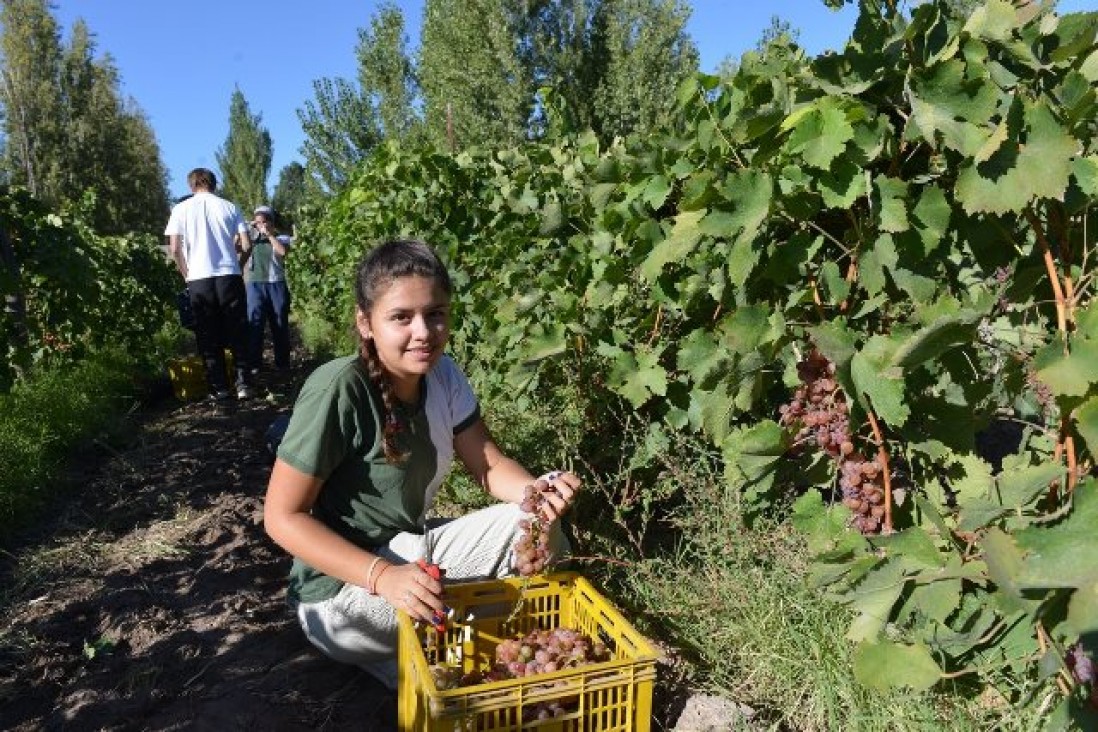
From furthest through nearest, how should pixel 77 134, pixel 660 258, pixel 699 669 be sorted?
pixel 77 134 → pixel 699 669 → pixel 660 258

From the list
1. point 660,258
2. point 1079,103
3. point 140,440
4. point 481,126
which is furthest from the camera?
point 481,126

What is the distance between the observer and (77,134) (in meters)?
29.8

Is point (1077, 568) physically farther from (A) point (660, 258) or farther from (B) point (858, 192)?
(A) point (660, 258)

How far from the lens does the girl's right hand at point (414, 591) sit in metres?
1.84

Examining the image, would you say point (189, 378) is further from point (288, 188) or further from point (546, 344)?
point (288, 188)

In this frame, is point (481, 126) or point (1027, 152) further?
point (481, 126)

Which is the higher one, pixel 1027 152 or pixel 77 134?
pixel 77 134

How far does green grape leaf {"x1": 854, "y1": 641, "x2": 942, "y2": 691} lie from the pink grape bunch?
32.6 inches

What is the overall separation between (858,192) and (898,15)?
0.34 m

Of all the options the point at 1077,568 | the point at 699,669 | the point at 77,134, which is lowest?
the point at 699,669

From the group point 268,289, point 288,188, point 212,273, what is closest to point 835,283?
point 212,273

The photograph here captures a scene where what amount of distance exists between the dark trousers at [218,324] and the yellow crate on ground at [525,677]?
4853 millimetres

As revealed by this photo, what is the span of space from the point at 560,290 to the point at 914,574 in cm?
189

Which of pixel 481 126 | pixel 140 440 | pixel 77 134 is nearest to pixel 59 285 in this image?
pixel 140 440
